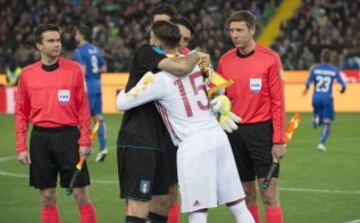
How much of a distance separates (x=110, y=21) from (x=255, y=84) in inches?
1020

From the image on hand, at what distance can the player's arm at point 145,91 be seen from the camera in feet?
22.2

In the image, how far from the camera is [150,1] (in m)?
34.3

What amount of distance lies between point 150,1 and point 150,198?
90.8ft

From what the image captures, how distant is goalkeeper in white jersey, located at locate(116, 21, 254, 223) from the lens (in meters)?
6.78

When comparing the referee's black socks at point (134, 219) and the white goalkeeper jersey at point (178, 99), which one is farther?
the referee's black socks at point (134, 219)

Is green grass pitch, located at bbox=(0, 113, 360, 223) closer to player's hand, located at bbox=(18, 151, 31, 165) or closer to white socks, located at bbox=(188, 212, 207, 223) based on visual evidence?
player's hand, located at bbox=(18, 151, 31, 165)

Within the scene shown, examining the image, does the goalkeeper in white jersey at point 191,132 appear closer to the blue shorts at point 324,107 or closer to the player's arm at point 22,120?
the player's arm at point 22,120

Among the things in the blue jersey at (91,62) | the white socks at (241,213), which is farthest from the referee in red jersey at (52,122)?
the blue jersey at (91,62)

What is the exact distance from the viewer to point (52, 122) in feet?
27.5

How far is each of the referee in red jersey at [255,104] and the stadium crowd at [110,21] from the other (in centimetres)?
2100

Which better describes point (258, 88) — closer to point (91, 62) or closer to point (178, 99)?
point (178, 99)

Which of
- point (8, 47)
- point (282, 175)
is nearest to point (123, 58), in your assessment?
point (8, 47)

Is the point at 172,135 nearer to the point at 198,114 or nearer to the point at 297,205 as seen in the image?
the point at 198,114

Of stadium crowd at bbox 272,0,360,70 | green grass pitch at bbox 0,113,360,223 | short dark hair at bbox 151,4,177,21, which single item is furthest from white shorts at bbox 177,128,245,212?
stadium crowd at bbox 272,0,360,70
